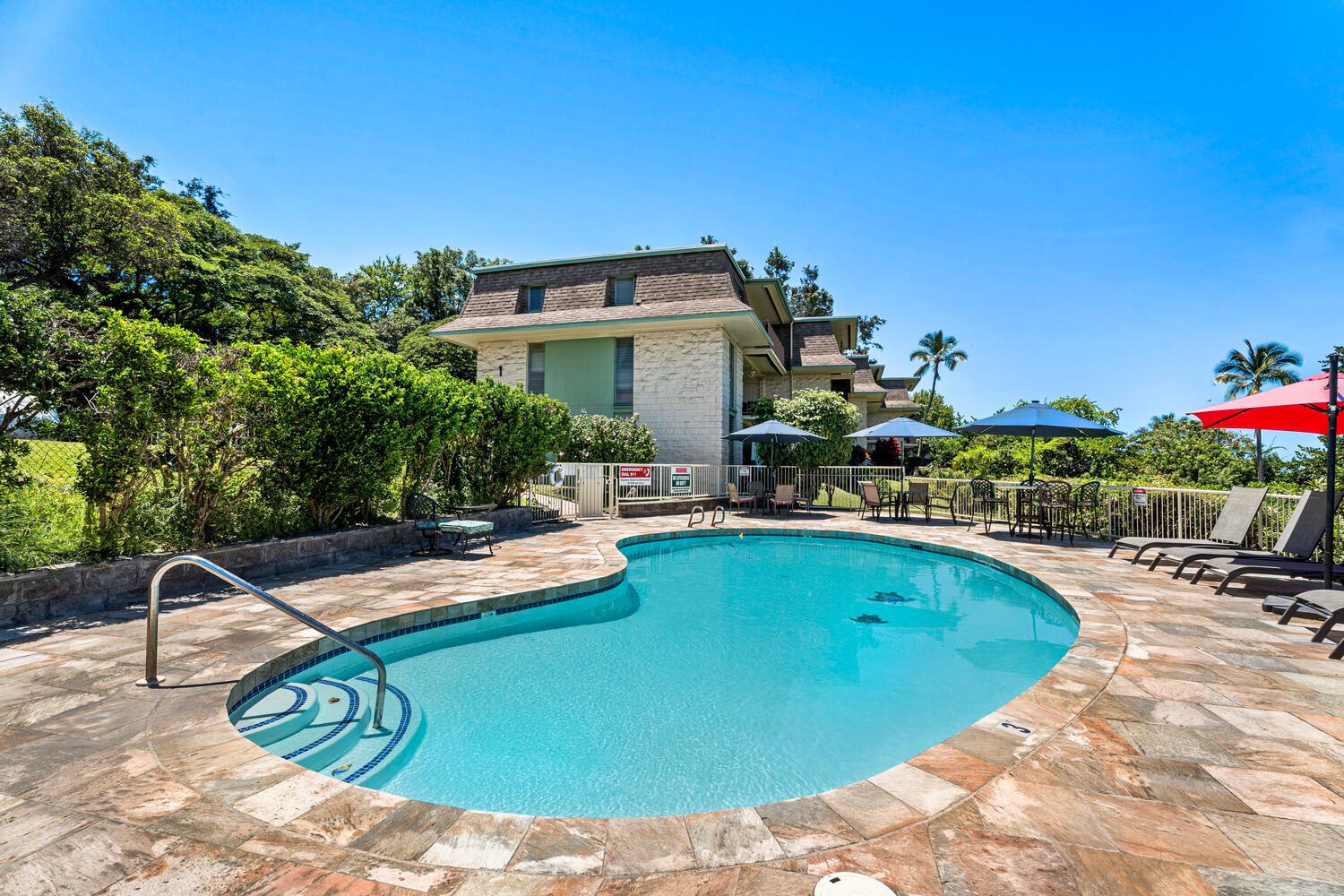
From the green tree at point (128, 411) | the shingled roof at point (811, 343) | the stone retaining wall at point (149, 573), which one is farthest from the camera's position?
the shingled roof at point (811, 343)

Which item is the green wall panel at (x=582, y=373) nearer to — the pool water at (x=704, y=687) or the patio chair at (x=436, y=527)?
the patio chair at (x=436, y=527)

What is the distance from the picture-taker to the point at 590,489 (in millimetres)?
13758

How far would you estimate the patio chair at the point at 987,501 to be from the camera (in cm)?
1293

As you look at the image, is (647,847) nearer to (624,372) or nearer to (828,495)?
(828,495)

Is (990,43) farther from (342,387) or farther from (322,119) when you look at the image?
(322,119)

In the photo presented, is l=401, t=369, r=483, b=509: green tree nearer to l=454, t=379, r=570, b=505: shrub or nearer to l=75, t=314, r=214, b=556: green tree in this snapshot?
l=454, t=379, r=570, b=505: shrub

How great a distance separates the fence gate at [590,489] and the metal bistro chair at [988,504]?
9106mm

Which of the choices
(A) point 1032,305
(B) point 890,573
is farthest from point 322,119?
(A) point 1032,305

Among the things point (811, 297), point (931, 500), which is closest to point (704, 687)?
point (931, 500)

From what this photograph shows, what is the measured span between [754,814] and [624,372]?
55.9 ft

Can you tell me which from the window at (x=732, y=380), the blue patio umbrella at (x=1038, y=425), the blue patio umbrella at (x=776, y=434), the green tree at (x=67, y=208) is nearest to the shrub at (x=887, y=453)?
the window at (x=732, y=380)

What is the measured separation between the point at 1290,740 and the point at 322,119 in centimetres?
1648

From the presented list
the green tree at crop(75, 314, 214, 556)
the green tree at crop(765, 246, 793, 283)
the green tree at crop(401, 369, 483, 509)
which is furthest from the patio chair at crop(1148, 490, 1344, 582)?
the green tree at crop(765, 246, 793, 283)

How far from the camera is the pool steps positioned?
125 inches
